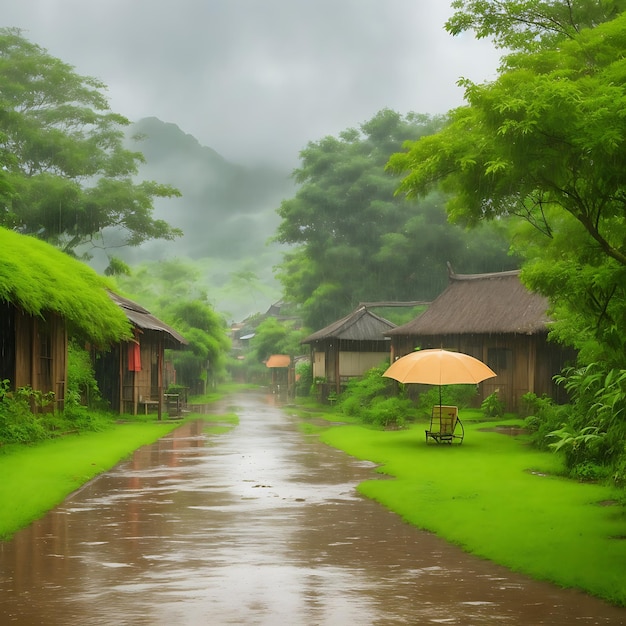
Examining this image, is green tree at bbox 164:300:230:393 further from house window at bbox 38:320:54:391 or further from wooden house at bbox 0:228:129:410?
house window at bbox 38:320:54:391

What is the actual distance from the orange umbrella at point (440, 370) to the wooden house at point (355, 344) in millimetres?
19811

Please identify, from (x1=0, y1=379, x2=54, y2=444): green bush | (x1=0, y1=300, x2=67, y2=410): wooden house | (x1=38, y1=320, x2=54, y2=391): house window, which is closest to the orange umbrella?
(x1=0, y1=379, x2=54, y2=444): green bush

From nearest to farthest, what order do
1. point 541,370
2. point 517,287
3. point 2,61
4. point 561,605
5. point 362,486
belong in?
point 561,605 → point 362,486 → point 541,370 → point 517,287 → point 2,61

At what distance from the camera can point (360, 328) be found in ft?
130

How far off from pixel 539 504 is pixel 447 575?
3.86 meters

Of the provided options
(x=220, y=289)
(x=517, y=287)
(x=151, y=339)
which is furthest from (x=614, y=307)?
(x=220, y=289)

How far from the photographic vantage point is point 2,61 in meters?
40.8

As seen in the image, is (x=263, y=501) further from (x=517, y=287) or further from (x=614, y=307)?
(x=517, y=287)

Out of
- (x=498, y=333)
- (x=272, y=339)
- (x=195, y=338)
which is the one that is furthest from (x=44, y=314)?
(x=272, y=339)

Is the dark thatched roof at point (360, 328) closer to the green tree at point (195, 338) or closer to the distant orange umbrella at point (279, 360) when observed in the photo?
the green tree at point (195, 338)

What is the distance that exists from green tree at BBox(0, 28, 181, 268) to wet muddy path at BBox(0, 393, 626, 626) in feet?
93.9

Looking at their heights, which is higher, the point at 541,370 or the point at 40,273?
the point at 40,273

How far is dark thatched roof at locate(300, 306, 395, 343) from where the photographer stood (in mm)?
39031

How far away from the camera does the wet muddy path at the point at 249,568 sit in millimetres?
6074
